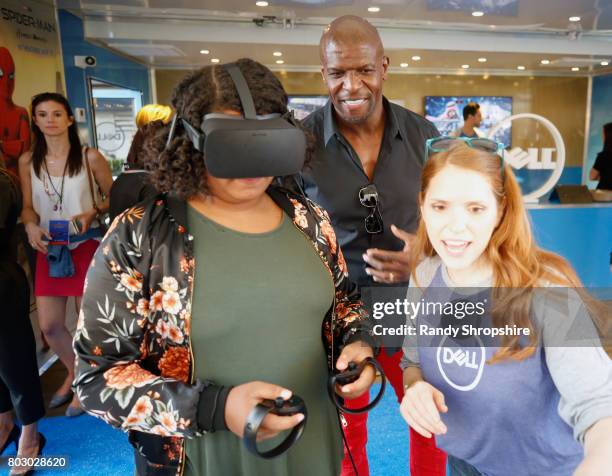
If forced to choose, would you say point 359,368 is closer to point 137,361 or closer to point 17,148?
point 137,361

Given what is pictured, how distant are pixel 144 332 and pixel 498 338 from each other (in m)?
0.65

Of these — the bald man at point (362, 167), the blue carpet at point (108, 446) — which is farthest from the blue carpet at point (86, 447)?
the bald man at point (362, 167)

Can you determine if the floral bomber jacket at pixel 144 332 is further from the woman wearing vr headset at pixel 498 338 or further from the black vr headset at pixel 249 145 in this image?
the woman wearing vr headset at pixel 498 338

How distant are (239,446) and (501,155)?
76cm

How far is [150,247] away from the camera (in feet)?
2.85

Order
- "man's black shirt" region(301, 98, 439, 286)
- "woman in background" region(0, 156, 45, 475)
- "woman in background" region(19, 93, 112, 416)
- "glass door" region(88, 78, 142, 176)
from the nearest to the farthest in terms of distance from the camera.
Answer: "man's black shirt" region(301, 98, 439, 286), "woman in background" region(0, 156, 45, 475), "woman in background" region(19, 93, 112, 416), "glass door" region(88, 78, 142, 176)

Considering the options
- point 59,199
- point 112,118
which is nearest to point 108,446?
point 59,199

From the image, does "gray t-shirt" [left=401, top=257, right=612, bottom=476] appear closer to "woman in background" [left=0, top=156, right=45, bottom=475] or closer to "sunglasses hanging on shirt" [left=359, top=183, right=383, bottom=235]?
"sunglasses hanging on shirt" [left=359, top=183, right=383, bottom=235]

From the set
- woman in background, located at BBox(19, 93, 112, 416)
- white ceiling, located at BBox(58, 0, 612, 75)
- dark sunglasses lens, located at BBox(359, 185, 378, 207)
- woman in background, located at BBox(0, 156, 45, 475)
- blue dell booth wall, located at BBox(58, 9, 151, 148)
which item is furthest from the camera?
white ceiling, located at BBox(58, 0, 612, 75)

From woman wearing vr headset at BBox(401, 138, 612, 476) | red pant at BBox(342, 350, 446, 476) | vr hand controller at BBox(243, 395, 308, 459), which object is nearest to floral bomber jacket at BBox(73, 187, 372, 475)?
vr hand controller at BBox(243, 395, 308, 459)

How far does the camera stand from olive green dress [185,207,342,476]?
88 cm

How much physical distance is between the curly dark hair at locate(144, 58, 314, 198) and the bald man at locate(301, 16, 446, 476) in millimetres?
654

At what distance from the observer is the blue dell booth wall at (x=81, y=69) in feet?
14.6

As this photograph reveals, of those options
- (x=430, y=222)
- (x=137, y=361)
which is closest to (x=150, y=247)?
(x=137, y=361)
